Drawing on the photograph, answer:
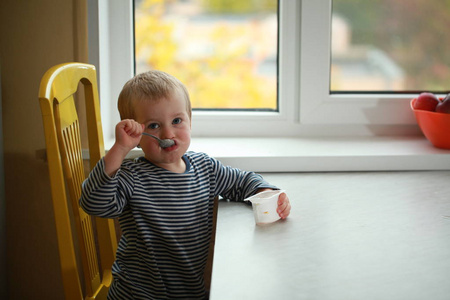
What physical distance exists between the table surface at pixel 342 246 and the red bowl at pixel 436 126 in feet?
0.78

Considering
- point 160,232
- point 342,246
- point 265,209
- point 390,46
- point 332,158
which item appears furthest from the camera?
point 390,46

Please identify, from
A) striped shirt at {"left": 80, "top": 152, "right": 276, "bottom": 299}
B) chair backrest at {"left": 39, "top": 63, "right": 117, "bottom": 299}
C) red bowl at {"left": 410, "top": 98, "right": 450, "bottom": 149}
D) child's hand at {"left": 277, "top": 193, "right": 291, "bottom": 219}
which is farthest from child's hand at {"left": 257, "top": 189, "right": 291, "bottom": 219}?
red bowl at {"left": 410, "top": 98, "right": 450, "bottom": 149}

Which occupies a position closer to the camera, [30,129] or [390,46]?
[30,129]

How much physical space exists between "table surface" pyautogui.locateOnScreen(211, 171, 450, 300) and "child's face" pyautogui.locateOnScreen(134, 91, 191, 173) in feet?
0.54

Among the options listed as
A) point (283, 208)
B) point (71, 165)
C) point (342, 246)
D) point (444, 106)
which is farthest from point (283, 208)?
point (444, 106)

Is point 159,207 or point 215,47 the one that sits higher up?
point 215,47

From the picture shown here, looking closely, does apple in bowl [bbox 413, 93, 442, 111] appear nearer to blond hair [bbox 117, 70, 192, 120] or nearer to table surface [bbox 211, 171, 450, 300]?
table surface [bbox 211, 171, 450, 300]

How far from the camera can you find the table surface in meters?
0.70

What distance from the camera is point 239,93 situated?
174 cm

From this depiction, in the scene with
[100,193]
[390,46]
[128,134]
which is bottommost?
[100,193]

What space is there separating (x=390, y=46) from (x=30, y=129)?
1147 mm

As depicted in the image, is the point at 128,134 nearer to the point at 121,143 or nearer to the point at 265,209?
the point at 121,143

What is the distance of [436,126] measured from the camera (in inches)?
58.9

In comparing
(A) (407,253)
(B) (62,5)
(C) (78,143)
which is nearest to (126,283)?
(C) (78,143)
